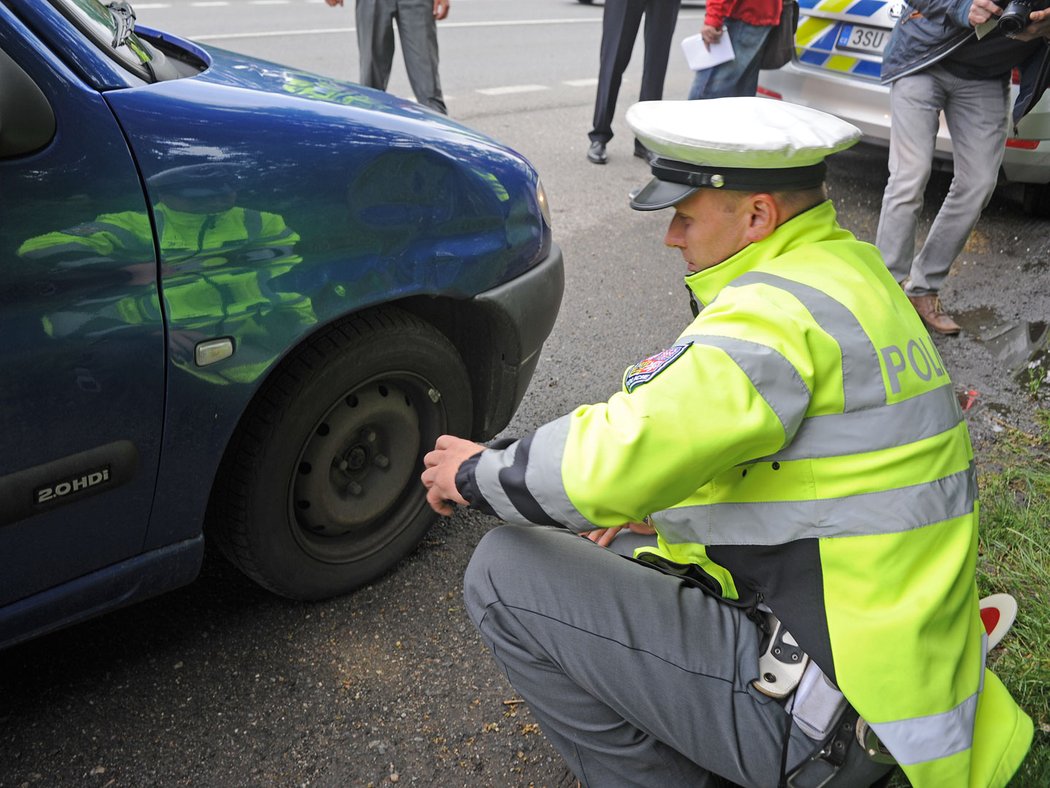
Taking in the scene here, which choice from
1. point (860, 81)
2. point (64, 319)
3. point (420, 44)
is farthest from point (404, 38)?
point (64, 319)

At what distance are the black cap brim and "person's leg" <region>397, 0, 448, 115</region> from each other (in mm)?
4457

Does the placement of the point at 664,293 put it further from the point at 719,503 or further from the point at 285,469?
the point at 719,503

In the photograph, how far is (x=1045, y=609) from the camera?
2656mm

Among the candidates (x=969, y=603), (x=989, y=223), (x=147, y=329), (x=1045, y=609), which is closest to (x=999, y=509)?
(x=1045, y=609)

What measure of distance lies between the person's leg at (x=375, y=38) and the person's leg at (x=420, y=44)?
0.26ft

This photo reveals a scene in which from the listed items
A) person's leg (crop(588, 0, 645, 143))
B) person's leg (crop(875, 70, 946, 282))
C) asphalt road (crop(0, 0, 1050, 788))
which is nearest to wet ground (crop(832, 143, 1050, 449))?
asphalt road (crop(0, 0, 1050, 788))

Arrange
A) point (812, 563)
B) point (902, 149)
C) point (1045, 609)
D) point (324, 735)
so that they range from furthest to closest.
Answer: point (902, 149)
point (1045, 609)
point (324, 735)
point (812, 563)

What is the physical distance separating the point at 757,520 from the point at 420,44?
496 cm

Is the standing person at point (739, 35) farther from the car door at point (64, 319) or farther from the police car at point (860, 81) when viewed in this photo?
the car door at point (64, 319)

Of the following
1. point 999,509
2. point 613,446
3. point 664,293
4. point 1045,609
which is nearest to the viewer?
point 613,446

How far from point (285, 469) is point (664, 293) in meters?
2.92

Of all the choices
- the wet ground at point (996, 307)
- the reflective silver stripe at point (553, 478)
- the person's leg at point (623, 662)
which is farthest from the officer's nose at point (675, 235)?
the wet ground at point (996, 307)

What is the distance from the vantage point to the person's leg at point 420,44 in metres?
5.93

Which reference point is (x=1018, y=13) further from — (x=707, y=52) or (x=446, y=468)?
(x=446, y=468)
